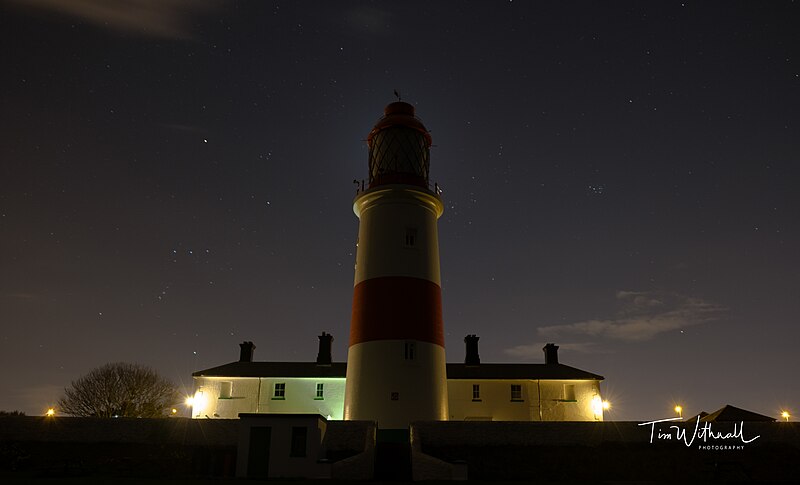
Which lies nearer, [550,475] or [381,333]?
[550,475]

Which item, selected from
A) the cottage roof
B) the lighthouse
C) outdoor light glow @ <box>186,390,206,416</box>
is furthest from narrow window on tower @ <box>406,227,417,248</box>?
outdoor light glow @ <box>186,390,206,416</box>

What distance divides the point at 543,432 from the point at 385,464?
610cm

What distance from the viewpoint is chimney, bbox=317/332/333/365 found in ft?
131

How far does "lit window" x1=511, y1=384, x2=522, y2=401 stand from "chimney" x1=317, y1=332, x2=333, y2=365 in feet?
38.7

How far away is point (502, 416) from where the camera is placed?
37.6 meters

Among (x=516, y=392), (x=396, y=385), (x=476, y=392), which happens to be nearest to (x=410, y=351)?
(x=396, y=385)

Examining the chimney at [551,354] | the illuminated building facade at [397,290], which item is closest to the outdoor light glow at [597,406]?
the chimney at [551,354]

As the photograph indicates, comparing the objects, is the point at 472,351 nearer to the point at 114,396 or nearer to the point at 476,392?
the point at 476,392

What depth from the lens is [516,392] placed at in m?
38.1

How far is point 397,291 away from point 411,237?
8.50 ft

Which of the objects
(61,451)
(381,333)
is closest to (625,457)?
(381,333)

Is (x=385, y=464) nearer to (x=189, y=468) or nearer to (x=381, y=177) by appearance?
(x=189, y=468)

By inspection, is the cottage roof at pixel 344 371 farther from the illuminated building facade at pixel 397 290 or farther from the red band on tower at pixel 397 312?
the red band on tower at pixel 397 312

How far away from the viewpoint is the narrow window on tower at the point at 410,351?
24.7 m
